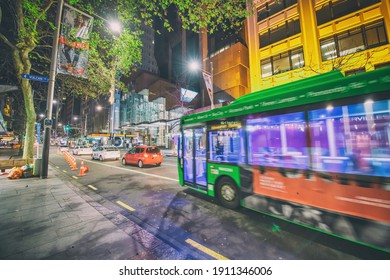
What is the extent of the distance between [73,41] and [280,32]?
1914 cm

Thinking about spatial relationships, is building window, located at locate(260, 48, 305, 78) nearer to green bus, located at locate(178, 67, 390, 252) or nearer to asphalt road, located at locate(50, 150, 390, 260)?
green bus, located at locate(178, 67, 390, 252)

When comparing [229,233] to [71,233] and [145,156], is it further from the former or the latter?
[145,156]

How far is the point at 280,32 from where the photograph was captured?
17.3 meters

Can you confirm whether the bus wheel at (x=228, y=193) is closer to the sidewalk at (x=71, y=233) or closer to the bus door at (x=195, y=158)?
the bus door at (x=195, y=158)

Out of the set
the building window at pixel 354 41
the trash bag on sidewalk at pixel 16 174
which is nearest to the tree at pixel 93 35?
the trash bag on sidewalk at pixel 16 174

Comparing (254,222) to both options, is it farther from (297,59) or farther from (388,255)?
(297,59)

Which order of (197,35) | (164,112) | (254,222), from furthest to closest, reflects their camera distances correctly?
(164,112), (197,35), (254,222)

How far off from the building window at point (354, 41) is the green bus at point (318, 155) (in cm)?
1436

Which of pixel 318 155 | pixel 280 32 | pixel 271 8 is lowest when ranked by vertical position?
pixel 318 155

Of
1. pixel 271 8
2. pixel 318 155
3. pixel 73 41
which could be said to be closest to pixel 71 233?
pixel 318 155

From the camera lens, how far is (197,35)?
2778 cm

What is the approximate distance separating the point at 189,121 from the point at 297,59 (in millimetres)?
15661

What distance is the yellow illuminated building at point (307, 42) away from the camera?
12156mm

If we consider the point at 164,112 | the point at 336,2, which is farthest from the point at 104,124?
the point at 336,2
